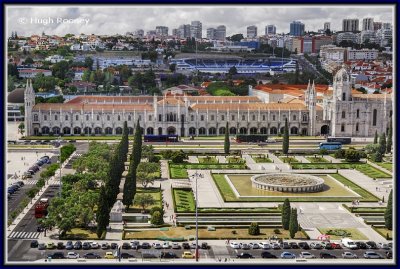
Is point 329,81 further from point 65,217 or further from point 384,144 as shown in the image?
point 65,217

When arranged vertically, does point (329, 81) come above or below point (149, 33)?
below

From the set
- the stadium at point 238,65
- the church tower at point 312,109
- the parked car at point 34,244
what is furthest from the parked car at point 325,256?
the stadium at point 238,65

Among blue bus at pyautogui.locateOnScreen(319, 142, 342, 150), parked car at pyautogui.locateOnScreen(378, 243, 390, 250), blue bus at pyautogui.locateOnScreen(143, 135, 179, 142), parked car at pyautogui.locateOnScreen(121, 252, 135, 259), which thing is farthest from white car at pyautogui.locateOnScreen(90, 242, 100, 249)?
blue bus at pyautogui.locateOnScreen(143, 135, 179, 142)

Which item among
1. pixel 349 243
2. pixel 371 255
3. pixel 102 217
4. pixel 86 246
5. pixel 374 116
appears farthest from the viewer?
pixel 374 116

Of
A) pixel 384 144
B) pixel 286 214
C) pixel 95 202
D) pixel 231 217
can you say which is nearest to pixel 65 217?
pixel 95 202

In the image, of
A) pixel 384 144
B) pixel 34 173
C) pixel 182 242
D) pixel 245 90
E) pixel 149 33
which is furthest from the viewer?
pixel 149 33

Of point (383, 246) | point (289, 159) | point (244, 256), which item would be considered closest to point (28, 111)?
point (289, 159)

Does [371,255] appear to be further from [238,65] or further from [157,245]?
[238,65]
